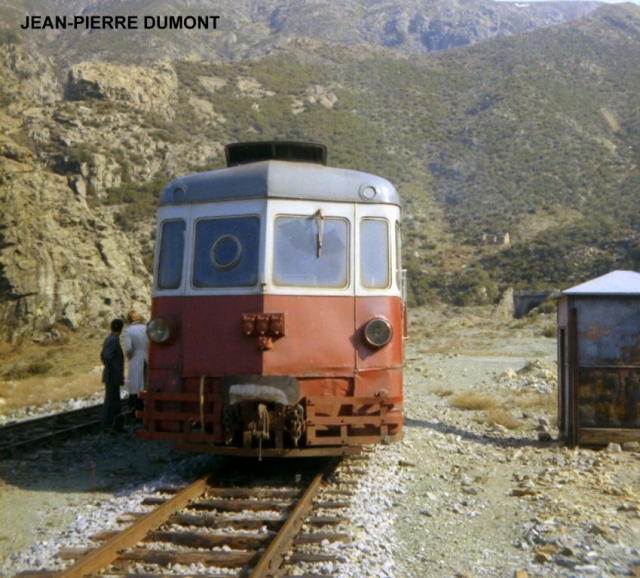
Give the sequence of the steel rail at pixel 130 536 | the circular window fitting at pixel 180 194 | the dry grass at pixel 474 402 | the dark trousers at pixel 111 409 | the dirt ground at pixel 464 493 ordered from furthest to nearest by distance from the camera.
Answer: the dry grass at pixel 474 402 < the dark trousers at pixel 111 409 < the circular window fitting at pixel 180 194 < the dirt ground at pixel 464 493 < the steel rail at pixel 130 536

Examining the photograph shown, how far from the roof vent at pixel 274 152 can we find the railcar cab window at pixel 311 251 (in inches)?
45.9

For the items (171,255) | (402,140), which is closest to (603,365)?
(171,255)

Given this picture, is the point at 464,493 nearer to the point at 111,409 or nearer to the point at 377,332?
the point at 377,332

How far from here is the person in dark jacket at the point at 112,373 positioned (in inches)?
419

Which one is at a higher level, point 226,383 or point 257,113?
point 257,113

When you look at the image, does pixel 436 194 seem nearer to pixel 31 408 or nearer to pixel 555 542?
pixel 31 408

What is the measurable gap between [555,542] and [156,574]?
2991mm

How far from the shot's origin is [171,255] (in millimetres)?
8477

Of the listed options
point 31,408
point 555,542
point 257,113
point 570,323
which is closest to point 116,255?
point 31,408

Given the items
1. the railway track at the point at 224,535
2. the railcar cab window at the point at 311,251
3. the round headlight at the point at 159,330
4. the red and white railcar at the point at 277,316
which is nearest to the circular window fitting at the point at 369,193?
the red and white railcar at the point at 277,316

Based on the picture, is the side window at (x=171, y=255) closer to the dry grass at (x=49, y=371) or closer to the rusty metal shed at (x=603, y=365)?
the rusty metal shed at (x=603, y=365)

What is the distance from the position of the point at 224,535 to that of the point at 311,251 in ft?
10.4

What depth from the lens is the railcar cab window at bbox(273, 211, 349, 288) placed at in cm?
799

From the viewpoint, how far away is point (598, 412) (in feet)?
33.4
